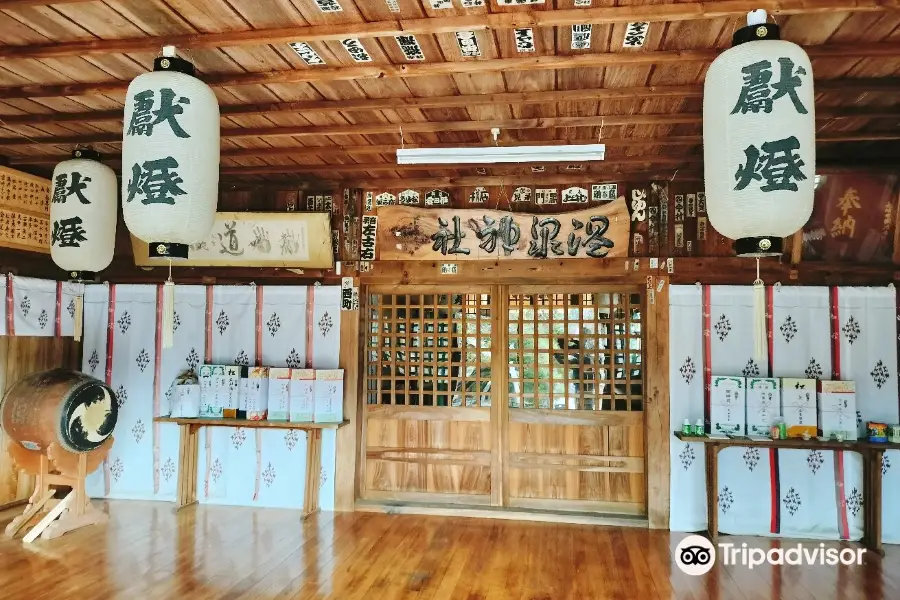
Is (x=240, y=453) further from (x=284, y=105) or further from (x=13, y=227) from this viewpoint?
(x=284, y=105)

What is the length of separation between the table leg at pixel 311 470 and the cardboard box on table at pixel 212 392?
1.02 m

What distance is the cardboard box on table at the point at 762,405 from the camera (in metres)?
5.68

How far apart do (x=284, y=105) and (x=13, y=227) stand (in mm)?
3336

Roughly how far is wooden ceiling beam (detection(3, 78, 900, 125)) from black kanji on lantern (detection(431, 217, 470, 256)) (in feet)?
6.13

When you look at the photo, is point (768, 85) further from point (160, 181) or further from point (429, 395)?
point (429, 395)

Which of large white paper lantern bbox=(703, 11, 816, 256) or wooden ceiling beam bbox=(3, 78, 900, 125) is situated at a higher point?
wooden ceiling beam bbox=(3, 78, 900, 125)

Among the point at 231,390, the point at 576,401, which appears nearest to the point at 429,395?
the point at 576,401

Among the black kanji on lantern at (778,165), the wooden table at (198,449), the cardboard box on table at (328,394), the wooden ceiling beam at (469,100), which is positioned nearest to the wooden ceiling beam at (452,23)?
the black kanji on lantern at (778,165)

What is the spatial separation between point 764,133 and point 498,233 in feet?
11.1

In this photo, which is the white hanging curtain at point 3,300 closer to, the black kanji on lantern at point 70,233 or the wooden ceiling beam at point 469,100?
the black kanji on lantern at point 70,233

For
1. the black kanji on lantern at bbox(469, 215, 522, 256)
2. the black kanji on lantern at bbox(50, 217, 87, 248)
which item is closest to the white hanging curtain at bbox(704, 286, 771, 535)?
the black kanji on lantern at bbox(469, 215, 522, 256)

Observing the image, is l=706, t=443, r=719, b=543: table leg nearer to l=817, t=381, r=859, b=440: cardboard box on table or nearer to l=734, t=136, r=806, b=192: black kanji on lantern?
l=817, t=381, r=859, b=440: cardboard box on table

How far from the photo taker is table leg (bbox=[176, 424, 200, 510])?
253 inches

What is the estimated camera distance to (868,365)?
5809 mm
